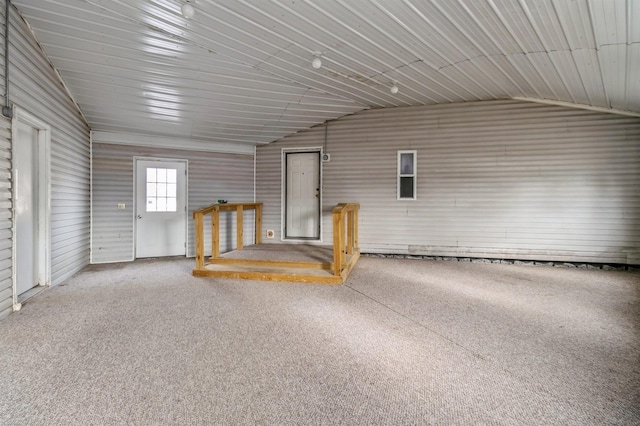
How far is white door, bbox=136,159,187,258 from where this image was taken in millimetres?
6641

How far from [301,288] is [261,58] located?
2.97 metres

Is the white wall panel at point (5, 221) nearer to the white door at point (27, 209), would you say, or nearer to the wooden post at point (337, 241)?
the white door at point (27, 209)

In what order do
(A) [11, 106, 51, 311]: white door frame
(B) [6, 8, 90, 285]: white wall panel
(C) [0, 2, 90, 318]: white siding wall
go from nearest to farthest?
(C) [0, 2, 90, 318]: white siding wall
(B) [6, 8, 90, 285]: white wall panel
(A) [11, 106, 51, 311]: white door frame

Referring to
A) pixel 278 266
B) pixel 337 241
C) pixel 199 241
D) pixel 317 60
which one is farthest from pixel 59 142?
pixel 337 241

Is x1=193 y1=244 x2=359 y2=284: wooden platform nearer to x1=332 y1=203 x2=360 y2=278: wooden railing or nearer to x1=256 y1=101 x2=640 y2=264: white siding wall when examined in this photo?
x1=332 y1=203 x2=360 y2=278: wooden railing

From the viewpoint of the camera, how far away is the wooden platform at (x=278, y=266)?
4672 millimetres

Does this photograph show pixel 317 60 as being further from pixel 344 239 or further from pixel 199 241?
pixel 199 241

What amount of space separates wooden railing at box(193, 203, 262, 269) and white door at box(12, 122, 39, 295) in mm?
1873

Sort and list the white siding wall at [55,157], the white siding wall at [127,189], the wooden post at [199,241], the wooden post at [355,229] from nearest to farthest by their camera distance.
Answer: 1. the white siding wall at [55,157]
2. the wooden post at [199,241]
3. the white siding wall at [127,189]
4. the wooden post at [355,229]

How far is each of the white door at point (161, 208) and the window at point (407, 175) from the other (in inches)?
171

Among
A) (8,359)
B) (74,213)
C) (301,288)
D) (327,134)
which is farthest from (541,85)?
(74,213)

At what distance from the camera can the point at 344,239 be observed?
5527mm

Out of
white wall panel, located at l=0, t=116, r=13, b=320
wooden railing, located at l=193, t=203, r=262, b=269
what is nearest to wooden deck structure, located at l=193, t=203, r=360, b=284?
wooden railing, located at l=193, t=203, r=262, b=269

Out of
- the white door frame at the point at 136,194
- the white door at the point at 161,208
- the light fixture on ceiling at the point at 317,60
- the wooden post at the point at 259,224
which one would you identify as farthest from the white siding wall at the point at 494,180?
the light fixture on ceiling at the point at 317,60
